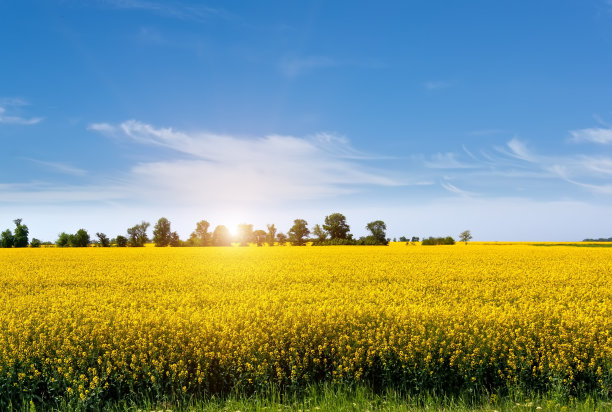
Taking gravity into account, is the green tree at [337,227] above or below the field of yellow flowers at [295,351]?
above

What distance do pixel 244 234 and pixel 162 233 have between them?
1908 cm

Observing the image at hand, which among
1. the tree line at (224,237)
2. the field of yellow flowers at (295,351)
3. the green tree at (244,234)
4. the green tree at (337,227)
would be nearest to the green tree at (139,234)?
the tree line at (224,237)

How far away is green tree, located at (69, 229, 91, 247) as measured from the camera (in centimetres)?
8669

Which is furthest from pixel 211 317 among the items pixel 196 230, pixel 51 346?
pixel 196 230

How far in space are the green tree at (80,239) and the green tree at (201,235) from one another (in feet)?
70.6

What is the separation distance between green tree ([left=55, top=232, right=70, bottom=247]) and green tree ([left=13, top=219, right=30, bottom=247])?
247 inches

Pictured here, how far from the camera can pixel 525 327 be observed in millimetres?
9727

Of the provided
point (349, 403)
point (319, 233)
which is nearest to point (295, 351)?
point (349, 403)

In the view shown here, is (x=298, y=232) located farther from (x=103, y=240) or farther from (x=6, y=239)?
(x=6, y=239)

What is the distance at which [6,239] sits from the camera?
87.9 m

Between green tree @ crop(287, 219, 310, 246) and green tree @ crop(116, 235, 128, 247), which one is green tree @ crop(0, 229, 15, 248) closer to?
green tree @ crop(116, 235, 128, 247)

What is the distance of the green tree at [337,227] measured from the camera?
3378 inches

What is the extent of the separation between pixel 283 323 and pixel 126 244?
87419 millimetres

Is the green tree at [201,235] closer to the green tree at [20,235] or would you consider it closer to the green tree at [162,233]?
the green tree at [162,233]
